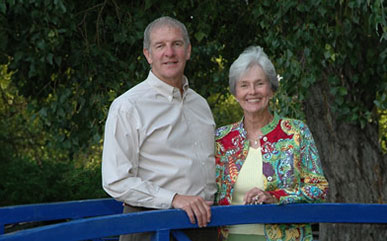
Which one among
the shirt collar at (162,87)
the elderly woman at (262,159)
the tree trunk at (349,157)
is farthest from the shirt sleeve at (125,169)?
the tree trunk at (349,157)

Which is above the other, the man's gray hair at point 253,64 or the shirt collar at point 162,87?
the man's gray hair at point 253,64

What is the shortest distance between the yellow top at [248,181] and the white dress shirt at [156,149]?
4.4 inches

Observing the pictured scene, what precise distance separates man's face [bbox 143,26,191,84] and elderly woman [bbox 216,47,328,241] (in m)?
0.26

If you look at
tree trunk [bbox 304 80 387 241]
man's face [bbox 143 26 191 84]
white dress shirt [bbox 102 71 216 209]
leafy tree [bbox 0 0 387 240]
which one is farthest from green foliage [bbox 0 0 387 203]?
white dress shirt [bbox 102 71 216 209]

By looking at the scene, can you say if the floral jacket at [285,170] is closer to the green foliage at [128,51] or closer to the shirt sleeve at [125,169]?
the shirt sleeve at [125,169]

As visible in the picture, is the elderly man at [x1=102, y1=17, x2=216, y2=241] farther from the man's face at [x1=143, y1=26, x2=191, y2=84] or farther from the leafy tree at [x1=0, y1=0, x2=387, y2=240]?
the leafy tree at [x1=0, y1=0, x2=387, y2=240]

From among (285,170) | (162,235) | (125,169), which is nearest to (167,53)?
(125,169)

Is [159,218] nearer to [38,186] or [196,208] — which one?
[196,208]

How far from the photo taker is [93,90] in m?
5.60

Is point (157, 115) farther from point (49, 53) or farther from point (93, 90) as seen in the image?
point (93, 90)

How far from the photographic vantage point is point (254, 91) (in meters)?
2.90

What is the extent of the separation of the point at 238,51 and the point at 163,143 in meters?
4.56

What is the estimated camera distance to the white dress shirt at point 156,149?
102 inches

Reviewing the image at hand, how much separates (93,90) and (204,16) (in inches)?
43.2
